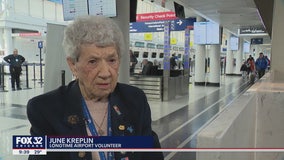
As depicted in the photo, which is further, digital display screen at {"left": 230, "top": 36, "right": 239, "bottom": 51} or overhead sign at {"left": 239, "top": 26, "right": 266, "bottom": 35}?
digital display screen at {"left": 230, "top": 36, "right": 239, "bottom": 51}

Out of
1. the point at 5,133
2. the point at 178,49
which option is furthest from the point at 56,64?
the point at 178,49

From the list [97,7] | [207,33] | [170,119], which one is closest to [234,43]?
[207,33]

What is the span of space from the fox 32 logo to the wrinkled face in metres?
0.23

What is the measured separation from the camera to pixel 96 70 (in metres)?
1.02

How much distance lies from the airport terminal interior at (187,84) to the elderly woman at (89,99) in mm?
262

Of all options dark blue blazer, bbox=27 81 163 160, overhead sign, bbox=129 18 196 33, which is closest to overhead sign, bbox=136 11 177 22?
overhead sign, bbox=129 18 196 33

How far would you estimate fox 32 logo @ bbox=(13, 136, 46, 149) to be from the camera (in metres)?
1.07

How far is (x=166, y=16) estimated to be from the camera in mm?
12008

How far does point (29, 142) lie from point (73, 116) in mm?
229

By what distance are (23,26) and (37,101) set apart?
15.4 m

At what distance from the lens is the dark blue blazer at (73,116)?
40.8 inches

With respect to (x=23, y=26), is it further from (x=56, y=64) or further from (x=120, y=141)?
(x=120, y=141)

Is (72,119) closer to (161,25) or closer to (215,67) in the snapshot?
(161,25)

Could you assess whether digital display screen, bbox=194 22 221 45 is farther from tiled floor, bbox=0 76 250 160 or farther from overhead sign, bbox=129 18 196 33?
tiled floor, bbox=0 76 250 160
